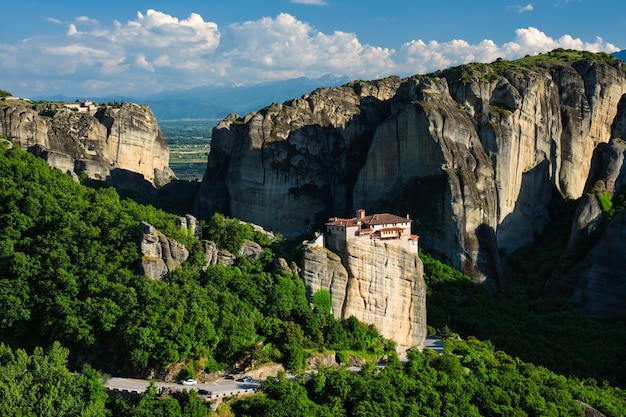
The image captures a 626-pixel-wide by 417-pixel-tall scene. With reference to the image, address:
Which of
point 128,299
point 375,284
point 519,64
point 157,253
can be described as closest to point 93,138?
point 157,253

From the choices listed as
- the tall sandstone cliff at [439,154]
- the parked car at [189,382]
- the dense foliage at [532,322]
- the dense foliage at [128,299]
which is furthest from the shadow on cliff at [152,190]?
the parked car at [189,382]

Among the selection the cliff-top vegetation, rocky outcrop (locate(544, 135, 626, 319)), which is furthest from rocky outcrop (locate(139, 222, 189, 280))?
the cliff-top vegetation

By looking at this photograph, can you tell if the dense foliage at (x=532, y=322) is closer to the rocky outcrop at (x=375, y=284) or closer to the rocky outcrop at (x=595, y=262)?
the rocky outcrop at (x=595, y=262)

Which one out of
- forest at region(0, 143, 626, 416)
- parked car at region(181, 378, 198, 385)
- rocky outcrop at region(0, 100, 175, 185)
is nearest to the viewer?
forest at region(0, 143, 626, 416)

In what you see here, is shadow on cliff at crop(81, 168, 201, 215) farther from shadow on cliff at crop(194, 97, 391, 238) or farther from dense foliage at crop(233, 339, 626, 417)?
dense foliage at crop(233, 339, 626, 417)

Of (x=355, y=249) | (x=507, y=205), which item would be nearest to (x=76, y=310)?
(x=355, y=249)
